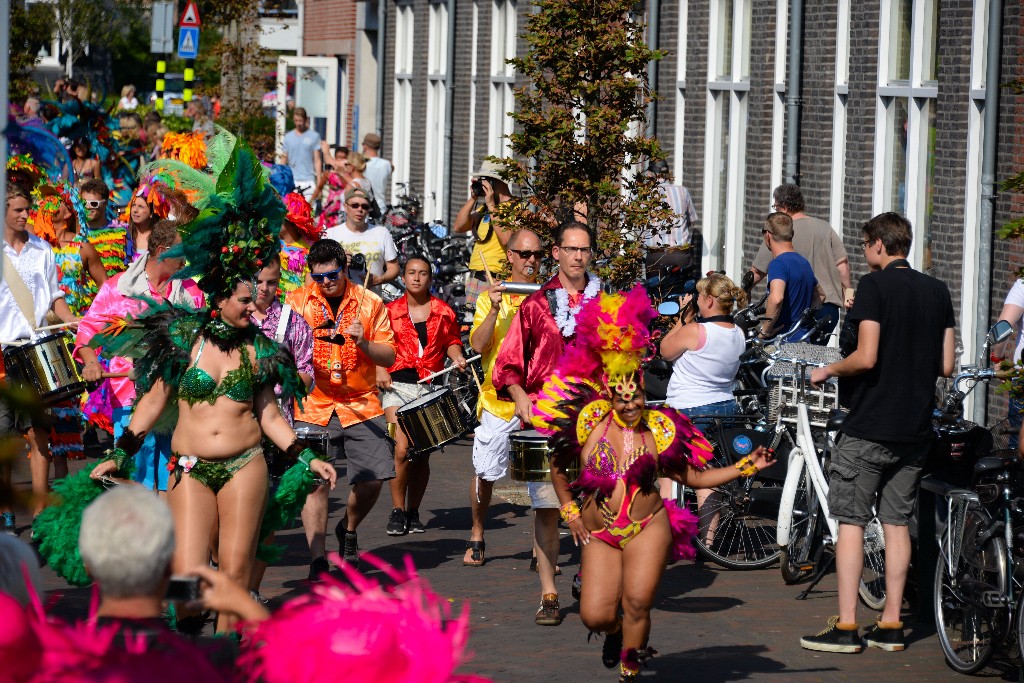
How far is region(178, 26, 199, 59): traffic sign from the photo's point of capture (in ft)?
97.5

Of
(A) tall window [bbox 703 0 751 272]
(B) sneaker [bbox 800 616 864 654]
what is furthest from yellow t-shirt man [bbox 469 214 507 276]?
(B) sneaker [bbox 800 616 864 654]

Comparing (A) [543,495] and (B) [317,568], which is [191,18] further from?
(A) [543,495]

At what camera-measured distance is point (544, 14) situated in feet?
39.1

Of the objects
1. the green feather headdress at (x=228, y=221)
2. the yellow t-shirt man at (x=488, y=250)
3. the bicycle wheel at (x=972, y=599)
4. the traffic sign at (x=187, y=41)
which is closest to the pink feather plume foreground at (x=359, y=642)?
the green feather headdress at (x=228, y=221)

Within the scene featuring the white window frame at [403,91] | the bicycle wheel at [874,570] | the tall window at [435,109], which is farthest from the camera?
the white window frame at [403,91]

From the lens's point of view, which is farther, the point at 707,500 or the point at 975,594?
the point at 707,500

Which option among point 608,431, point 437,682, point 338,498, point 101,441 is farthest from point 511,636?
point 101,441

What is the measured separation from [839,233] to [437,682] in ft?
39.1

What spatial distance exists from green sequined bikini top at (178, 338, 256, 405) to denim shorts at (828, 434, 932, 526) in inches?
113

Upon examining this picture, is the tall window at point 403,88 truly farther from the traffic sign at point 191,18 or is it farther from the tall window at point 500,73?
the tall window at point 500,73

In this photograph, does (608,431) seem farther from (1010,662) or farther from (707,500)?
(707,500)

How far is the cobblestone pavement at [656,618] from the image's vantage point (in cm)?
795

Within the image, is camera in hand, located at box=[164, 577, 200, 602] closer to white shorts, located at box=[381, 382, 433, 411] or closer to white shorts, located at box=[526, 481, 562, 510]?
white shorts, located at box=[526, 481, 562, 510]

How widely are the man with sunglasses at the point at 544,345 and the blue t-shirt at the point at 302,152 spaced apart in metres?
19.2
